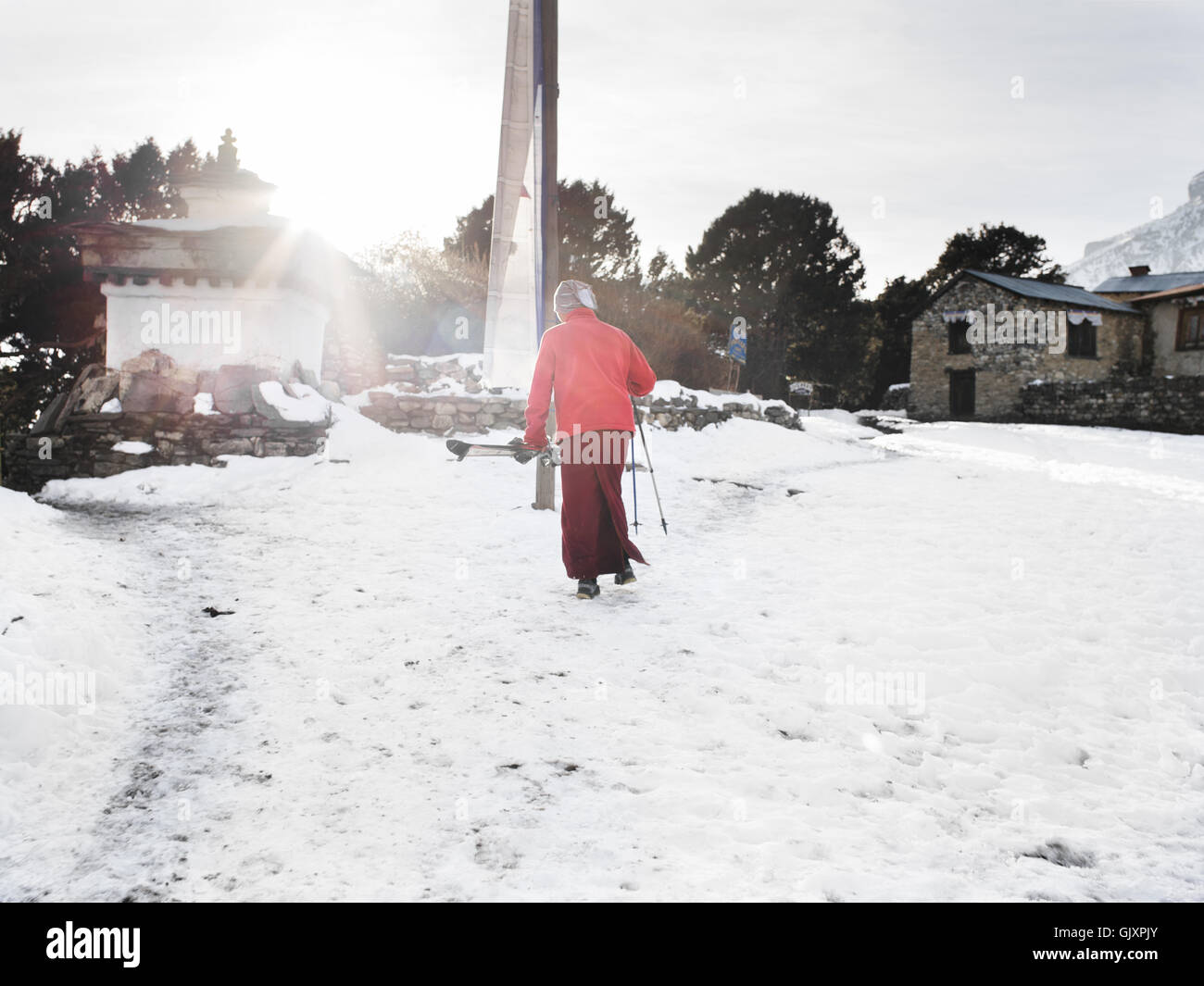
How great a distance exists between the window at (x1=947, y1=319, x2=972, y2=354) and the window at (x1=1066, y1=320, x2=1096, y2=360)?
10.6ft

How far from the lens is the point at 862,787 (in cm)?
268

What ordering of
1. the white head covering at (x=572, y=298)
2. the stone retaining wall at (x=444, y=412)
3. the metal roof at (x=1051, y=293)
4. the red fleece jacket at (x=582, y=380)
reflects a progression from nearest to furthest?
the red fleece jacket at (x=582, y=380), the white head covering at (x=572, y=298), the stone retaining wall at (x=444, y=412), the metal roof at (x=1051, y=293)

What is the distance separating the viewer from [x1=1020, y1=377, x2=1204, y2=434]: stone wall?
62.1ft

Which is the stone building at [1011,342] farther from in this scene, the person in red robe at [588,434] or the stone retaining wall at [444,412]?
Answer: the person in red robe at [588,434]

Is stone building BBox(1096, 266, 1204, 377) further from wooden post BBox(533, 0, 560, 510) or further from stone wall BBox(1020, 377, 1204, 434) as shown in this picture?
wooden post BBox(533, 0, 560, 510)

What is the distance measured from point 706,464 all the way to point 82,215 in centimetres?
1957

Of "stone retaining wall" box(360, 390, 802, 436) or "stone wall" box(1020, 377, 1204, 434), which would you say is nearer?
"stone retaining wall" box(360, 390, 802, 436)

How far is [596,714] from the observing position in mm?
3217

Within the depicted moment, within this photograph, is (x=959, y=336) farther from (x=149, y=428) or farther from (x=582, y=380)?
(x=149, y=428)

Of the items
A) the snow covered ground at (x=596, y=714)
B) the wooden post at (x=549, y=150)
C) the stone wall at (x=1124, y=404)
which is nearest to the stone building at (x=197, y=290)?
the snow covered ground at (x=596, y=714)

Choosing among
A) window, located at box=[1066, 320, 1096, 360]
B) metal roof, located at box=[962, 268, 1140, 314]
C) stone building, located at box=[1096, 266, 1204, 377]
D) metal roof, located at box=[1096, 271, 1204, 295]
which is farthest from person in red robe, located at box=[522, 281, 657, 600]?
metal roof, located at box=[1096, 271, 1204, 295]

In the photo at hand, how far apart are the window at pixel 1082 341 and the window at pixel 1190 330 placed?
3197 mm

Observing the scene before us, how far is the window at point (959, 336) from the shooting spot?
27766 millimetres
